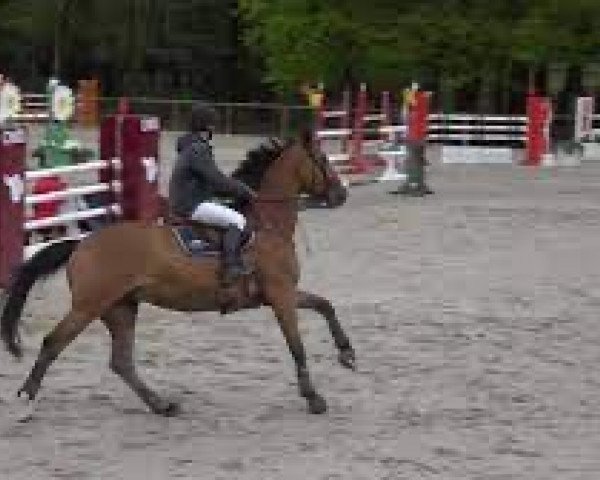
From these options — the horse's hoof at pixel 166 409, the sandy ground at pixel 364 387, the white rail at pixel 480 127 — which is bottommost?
the sandy ground at pixel 364 387

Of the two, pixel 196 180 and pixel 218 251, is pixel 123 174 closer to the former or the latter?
pixel 196 180

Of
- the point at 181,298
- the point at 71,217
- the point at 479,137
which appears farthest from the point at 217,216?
the point at 479,137

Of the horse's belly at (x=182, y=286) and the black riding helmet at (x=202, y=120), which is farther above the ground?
the black riding helmet at (x=202, y=120)

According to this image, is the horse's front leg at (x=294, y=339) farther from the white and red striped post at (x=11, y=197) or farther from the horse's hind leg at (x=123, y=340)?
the white and red striped post at (x=11, y=197)

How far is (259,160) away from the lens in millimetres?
9070

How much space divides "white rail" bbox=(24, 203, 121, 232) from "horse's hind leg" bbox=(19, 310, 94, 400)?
6149 mm

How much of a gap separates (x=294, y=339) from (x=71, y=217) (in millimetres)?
7474

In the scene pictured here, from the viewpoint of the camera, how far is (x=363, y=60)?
49250 millimetres

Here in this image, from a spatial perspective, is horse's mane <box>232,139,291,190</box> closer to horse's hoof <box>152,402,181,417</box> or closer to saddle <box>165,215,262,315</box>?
saddle <box>165,215,262,315</box>

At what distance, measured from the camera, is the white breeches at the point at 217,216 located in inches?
341

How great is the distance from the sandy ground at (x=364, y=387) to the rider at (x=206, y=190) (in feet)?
3.25

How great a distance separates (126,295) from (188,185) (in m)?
0.83

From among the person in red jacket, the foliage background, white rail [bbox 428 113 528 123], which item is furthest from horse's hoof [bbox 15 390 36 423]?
the foliage background

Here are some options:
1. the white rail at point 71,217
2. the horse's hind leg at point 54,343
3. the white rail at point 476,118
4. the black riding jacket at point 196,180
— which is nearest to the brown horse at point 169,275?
the horse's hind leg at point 54,343
